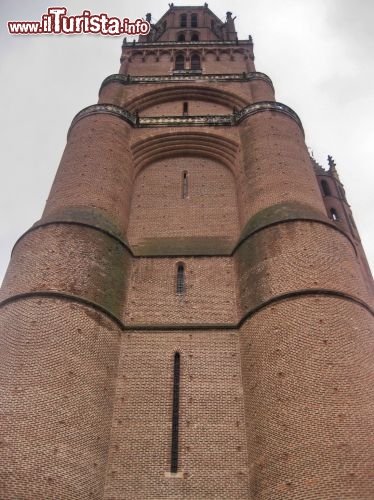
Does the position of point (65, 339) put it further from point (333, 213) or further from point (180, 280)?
point (333, 213)

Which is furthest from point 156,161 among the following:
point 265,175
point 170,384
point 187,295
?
point 170,384

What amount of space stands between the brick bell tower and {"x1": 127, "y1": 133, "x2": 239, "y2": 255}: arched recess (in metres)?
0.05

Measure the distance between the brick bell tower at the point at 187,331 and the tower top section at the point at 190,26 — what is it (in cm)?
1271

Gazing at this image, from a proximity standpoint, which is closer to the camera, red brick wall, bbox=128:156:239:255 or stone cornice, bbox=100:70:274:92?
red brick wall, bbox=128:156:239:255

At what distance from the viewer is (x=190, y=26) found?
27625 millimetres

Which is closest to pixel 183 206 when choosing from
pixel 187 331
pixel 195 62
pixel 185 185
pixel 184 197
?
pixel 184 197

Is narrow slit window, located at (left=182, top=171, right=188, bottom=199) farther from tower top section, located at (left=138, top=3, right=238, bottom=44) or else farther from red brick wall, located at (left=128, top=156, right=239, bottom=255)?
tower top section, located at (left=138, top=3, right=238, bottom=44)

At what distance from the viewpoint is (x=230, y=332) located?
1081 cm

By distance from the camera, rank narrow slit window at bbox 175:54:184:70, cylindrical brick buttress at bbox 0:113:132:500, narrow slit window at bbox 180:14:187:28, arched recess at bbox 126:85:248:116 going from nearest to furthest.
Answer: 1. cylindrical brick buttress at bbox 0:113:132:500
2. arched recess at bbox 126:85:248:116
3. narrow slit window at bbox 175:54:184:70
4. narrow slit window at bbox 180:14:187:28

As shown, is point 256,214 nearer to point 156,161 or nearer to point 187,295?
point 187,295

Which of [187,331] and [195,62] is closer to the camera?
[187,331]

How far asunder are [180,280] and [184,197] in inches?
123

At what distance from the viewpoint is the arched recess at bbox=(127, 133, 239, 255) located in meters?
13.0

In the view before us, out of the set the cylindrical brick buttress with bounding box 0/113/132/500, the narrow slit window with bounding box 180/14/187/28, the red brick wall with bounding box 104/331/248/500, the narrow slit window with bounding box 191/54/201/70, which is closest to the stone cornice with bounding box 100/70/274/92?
the narrow slit window with bounding box 191/54/201/70
